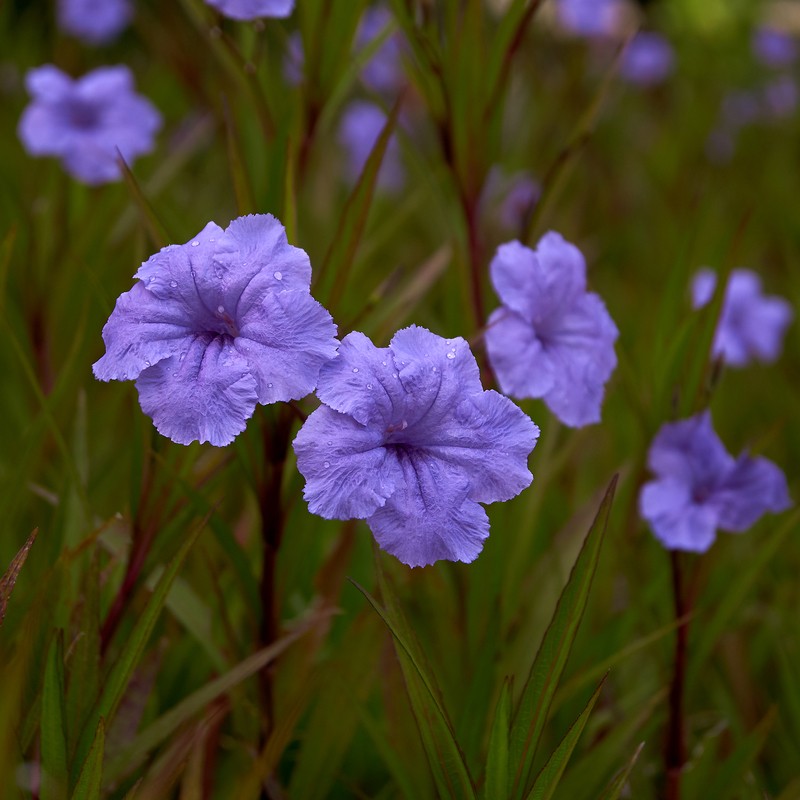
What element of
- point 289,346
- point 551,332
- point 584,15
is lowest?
point 584,15

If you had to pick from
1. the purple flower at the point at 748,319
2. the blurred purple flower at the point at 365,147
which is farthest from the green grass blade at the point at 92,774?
the blurred purple flower at the point at 365,147

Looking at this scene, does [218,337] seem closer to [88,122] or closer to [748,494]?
[748,494]

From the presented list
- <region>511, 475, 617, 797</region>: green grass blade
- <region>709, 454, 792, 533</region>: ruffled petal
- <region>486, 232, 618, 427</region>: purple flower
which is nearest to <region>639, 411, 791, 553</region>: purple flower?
<region>709, 454, 792, 533</region>: ruffled petal

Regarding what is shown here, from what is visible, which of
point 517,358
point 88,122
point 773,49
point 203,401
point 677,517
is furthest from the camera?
point 773,49

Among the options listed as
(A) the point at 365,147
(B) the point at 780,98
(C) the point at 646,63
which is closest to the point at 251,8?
(A) the point at 365,147

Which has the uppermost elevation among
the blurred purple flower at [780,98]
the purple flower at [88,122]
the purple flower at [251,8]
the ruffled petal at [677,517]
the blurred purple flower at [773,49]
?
the purple flower at [251,8]

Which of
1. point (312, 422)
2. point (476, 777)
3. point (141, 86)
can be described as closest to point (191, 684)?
point (476, 777)

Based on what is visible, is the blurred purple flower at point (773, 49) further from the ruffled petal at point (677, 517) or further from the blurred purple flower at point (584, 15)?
the ruffled petal at point (677, 517)
